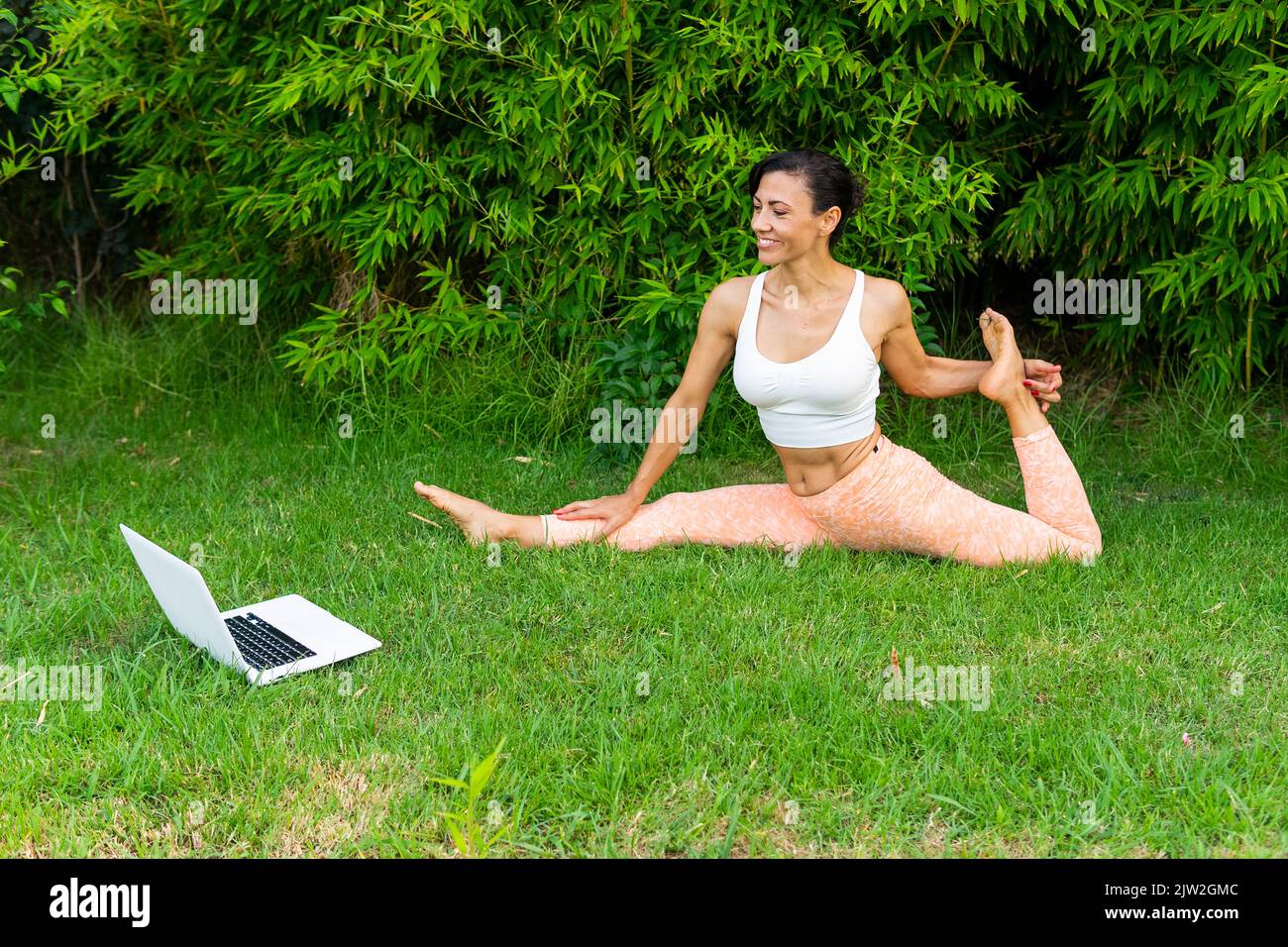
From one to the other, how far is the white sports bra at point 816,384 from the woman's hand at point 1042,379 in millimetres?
517

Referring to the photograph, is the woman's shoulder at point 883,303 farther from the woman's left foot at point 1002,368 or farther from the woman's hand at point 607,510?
the woman's hand at point 607,510

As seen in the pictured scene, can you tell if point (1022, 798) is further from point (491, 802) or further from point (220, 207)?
point (220, 207)

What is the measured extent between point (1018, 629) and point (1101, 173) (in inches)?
92.5

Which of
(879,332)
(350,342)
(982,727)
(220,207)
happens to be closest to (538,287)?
(350,342)

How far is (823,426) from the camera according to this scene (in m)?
3.91

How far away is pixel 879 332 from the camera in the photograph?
12.8 feet

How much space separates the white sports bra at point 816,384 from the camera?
381 cm

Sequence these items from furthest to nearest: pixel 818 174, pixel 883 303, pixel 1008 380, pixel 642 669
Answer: pixel 1008 380
pixel 883 303
pixel 818 174
pixel 642 669

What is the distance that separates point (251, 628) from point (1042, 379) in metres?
2.53

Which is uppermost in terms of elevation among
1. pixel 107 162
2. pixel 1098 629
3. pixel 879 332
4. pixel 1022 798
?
pixel 107 162
